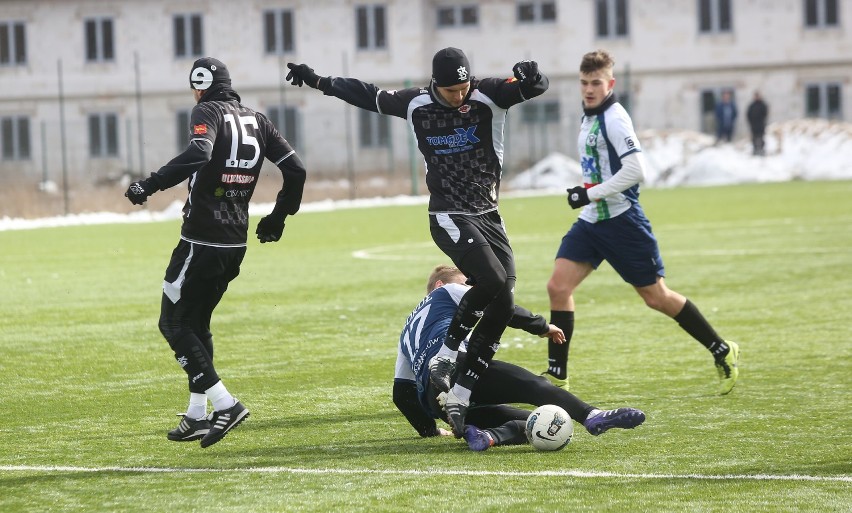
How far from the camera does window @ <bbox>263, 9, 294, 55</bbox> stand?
56.1m

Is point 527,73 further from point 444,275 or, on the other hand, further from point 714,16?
point 714,16

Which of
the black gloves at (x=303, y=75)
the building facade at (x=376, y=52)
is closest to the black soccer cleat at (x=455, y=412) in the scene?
the black gloves at (x=303, y=75)

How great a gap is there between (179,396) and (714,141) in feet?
134

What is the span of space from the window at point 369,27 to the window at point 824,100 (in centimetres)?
1649

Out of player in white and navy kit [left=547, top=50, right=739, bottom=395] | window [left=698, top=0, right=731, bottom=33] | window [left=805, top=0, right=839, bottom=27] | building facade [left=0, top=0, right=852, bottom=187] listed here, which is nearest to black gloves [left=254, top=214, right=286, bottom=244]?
player in white and navy kit [left=547, top=50, right=739, bottom=395]

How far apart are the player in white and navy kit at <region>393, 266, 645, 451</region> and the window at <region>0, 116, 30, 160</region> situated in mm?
50323

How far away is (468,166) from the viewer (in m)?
7.92

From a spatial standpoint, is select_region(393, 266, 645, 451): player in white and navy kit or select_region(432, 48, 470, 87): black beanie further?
select_region(432, 48, 470, 87): black beanie

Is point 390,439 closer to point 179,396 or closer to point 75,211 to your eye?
point 179,396

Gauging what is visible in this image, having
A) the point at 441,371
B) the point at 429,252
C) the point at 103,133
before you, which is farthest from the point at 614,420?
the point at 103,133

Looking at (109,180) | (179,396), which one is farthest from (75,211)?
(179,396)

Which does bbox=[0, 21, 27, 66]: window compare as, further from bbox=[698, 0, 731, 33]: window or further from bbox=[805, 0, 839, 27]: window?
bbox=[805, 0, 839, 27]: window

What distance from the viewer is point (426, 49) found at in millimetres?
56812

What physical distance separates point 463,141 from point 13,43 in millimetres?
52130
